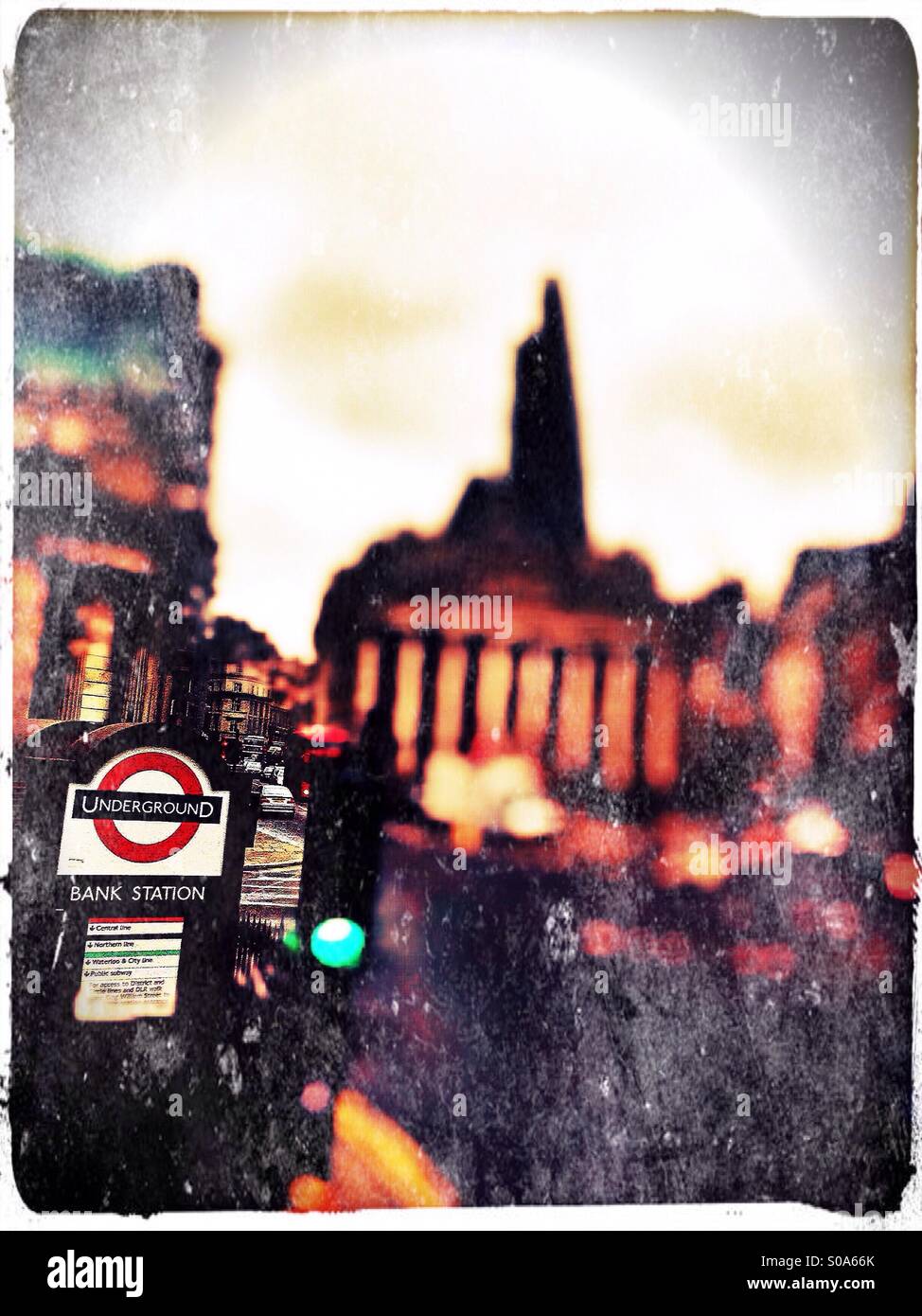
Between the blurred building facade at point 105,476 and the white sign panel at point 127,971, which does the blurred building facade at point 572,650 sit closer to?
the blurred building facade at point 105,476

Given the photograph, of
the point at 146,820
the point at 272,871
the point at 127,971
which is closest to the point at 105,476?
the point at 146,820

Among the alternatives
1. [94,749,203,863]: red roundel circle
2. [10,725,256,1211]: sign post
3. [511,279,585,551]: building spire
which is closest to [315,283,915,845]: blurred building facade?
[511,279,585,551]: building spire

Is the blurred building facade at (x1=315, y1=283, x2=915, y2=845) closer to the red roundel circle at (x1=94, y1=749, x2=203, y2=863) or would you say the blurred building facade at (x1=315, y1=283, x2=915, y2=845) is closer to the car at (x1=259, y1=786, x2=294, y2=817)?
the car at (x1=259, y1=786, x2=294, y2=817)

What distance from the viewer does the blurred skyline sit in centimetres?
224

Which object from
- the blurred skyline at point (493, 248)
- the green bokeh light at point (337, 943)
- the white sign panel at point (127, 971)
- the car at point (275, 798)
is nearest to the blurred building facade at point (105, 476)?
the blurred skyline at point (493, 248)

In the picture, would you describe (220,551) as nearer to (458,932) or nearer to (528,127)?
(458,932)

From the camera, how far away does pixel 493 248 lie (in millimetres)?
2254

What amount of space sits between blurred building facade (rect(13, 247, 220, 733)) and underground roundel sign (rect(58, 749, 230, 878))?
0.15 metres

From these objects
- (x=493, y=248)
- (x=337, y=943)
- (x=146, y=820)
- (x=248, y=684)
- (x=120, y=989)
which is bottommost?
(x=120, y=989)

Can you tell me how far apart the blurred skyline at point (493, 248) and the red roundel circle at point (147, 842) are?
39 cm

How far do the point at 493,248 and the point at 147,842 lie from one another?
5.22 ft

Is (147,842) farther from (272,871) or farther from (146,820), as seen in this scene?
(272,871)

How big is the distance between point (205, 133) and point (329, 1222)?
8.30 ft

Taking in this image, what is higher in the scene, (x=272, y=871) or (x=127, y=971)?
(x=272, y=871)
